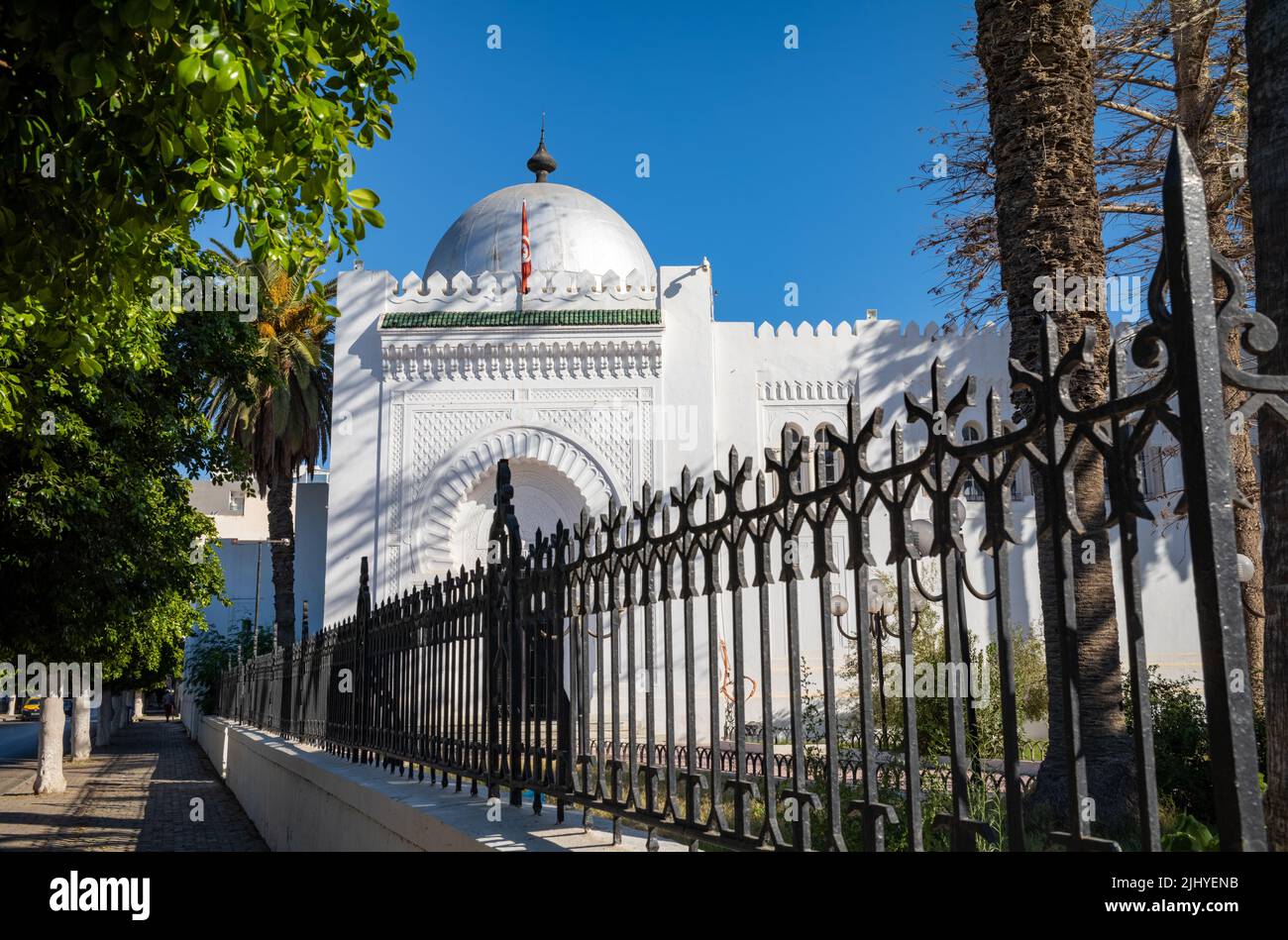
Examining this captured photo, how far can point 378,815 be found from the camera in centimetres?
503

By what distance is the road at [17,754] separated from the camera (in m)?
18.0

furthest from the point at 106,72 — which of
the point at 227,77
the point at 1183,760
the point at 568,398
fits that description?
the point at 568,398

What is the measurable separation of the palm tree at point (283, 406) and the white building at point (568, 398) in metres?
2.89

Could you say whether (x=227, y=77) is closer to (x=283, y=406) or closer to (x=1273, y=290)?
(x=1273, y=290)

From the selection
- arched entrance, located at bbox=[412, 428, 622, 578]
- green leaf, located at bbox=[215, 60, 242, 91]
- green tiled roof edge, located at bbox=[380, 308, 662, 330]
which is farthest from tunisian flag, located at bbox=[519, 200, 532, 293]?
green leaf, located at bbox=[215, 60, 242, 91]

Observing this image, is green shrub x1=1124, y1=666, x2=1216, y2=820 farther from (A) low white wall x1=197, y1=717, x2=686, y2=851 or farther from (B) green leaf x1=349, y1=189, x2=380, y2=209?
(B) green leaf x1=349, y1=189, x2=380, y2=209

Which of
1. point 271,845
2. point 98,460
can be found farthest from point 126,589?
point 271,845

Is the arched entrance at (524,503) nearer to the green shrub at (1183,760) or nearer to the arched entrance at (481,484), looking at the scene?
the arched entrance at (481,484)

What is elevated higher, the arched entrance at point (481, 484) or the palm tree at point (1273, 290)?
the arched entrance at point (481, 484)

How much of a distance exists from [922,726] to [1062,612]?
771 cm

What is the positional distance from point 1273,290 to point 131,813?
537 inches

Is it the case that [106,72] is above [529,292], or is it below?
below

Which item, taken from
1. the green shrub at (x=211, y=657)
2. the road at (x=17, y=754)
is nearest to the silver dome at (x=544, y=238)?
the green shrub at (x=211, y=657)

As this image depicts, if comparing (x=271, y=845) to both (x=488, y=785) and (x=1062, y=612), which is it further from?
(x=1062, y=612)
